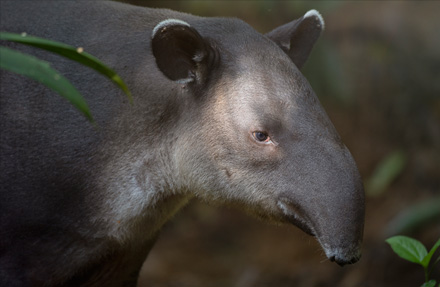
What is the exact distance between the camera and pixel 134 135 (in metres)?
5.78

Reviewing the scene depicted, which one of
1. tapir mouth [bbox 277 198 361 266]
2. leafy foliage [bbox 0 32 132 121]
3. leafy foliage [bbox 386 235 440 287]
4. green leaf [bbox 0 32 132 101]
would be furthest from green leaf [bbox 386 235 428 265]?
leafy foliage [bbox 0 32 132 121]

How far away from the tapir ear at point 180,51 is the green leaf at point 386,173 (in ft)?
20.8

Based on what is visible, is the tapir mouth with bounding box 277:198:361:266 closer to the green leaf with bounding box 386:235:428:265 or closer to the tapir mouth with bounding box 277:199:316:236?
the tapir mouth with bounding box 277:199:316:236

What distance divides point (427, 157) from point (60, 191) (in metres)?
7.10

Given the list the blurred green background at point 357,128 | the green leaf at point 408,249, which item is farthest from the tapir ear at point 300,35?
the blurred green background at point 357,128

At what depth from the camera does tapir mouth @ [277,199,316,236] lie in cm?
504

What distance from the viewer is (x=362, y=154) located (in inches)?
478

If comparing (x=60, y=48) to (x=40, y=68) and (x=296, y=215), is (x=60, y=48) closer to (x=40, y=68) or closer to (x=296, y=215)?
(x=40, y=68)

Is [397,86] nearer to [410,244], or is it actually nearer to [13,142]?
[410,244]

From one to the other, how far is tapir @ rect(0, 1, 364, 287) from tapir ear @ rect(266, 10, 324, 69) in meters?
0.06

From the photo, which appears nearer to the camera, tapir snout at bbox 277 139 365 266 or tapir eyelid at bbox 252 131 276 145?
tapir snout at bbox 277 139 365 266

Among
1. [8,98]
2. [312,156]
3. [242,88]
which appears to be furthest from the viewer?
[8,98]

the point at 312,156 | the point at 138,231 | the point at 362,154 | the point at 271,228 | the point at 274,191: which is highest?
the point at 312,156

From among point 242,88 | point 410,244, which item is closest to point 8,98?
point 242,88
